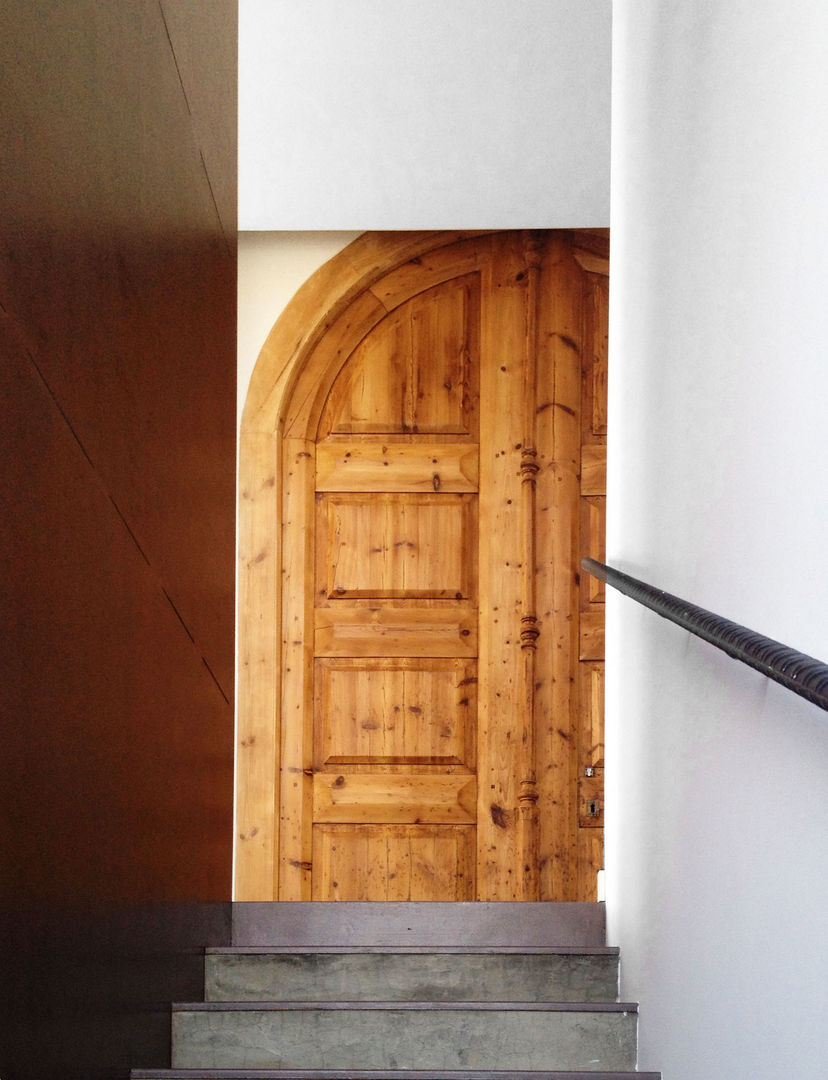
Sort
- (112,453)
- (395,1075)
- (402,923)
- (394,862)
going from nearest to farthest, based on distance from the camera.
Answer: (112,453)
(395,1075)
(402,923)
(394,862)

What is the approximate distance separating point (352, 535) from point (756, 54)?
3.13 meters

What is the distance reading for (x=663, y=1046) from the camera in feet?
5.65

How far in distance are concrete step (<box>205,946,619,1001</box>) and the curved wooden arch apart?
6.21 feet

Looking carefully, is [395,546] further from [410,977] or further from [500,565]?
[410,977]

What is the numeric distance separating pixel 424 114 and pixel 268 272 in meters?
1.11

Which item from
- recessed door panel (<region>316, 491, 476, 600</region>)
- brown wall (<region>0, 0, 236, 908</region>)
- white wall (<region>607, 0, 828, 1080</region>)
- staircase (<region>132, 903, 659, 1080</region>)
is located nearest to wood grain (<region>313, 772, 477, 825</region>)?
recessed door panel (<region>316, 491, 476, 600</region>)

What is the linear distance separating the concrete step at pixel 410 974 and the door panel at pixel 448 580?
6.05ft

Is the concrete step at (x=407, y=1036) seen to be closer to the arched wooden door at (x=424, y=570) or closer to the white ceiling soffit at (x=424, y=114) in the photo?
the arched wooden door at (x=424, y=570)

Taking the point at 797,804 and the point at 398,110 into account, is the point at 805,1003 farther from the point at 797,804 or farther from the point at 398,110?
the point at 398,110

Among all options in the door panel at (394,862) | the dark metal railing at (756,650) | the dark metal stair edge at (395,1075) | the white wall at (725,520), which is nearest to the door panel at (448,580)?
the door panel at (394,862)

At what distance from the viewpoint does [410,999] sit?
91.3 inches

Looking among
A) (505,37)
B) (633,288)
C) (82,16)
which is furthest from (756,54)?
(505,37)

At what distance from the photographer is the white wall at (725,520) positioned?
1050 millimetres

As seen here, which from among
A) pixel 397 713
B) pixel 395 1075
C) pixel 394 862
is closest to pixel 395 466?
pixel 397 713
